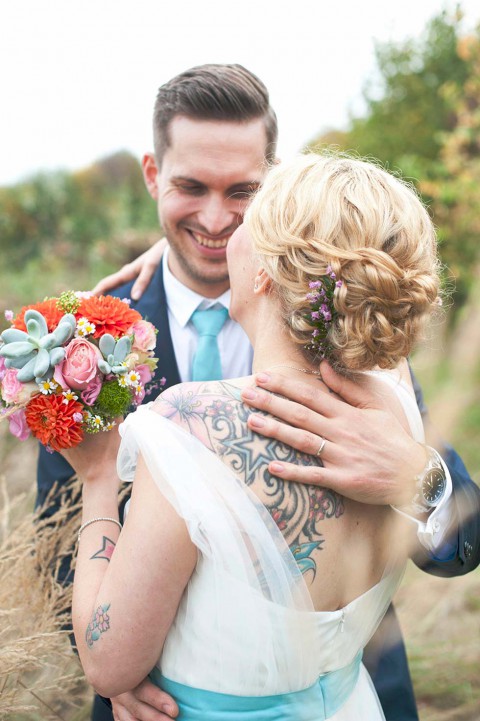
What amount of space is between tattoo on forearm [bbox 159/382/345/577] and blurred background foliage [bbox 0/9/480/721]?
2067 mm

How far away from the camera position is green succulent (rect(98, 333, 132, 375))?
2.17 metres

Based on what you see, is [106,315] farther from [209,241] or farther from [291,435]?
[209,241]

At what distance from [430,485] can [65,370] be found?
1.18 m

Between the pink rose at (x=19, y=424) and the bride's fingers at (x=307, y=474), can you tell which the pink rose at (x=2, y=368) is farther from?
the bride's fingers at (x=307, y=474)

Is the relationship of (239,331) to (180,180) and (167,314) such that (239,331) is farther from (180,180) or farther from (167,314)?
(180,180)

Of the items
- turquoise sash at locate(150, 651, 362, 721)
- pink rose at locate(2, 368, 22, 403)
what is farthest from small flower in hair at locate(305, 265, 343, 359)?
turquoise sash at locate(150, 651, 362, 721)

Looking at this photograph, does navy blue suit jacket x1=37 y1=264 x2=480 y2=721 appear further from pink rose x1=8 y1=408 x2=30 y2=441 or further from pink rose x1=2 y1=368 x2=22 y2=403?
pink rose x1=2 y1=368 x2=22 y2=403

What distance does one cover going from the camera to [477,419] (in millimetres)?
8195

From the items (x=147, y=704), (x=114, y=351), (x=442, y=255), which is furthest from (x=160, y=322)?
(x=442, y=255)

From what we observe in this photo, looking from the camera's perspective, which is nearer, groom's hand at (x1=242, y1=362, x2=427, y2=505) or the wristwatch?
groom's hand at (x1=242, y1=362, x2=427, y2=505)

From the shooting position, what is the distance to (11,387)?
213cm

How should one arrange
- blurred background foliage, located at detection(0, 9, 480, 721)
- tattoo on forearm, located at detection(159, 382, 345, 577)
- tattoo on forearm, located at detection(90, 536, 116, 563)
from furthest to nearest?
blurred background foliage, located at detection(0, 9, 480, 721) → tattoo on forearm, located at detection(90, 536, 116, 563) → tattoo on forearm, located at detection(159, 382, 345, 577)

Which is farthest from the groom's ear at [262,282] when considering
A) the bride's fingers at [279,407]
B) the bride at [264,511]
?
the bride's fingers at [279,407]

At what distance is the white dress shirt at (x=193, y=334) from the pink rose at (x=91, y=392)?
3.93 feet
